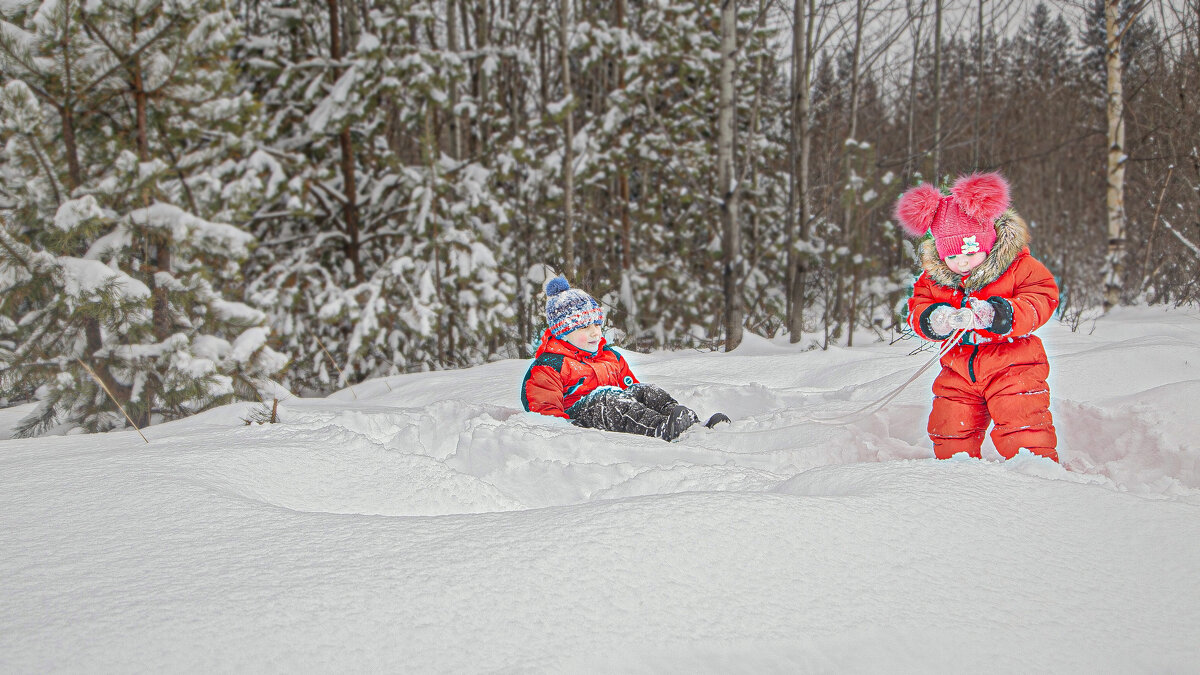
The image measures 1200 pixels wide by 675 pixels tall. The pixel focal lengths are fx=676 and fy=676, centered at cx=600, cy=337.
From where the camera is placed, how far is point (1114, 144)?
8398 millimetres

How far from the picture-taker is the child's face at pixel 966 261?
2641 mm

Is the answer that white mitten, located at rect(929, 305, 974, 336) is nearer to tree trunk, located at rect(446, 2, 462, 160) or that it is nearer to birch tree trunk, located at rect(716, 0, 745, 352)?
birch tree trunk, located at rect(716, 0, 745, 352)

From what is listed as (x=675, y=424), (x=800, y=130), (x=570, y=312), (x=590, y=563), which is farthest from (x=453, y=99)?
(x=590, y=563)

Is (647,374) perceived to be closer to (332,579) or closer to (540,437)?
(540,437)

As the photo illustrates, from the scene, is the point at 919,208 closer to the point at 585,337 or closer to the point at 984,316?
the point at 984,316

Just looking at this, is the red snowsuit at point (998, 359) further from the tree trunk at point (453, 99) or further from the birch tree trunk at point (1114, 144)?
the tree trunk at point (453, 99)

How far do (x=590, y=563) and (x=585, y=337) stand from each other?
2.48m

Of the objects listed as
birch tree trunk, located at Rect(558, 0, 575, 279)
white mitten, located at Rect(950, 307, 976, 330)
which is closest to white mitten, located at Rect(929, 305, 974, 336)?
white mitten, located at Rect(950, 307, 976, 330)

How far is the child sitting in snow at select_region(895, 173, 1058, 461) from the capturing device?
2.52 meters

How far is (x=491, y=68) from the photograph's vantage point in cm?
1009

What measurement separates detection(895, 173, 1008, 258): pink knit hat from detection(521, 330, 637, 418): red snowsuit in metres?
1.75

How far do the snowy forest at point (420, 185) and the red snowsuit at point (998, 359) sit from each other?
103cm

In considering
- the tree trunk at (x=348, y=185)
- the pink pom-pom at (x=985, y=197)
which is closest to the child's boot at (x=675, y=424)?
the pink pom-pom at (x=985, y=197)

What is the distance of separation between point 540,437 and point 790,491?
1.12m
